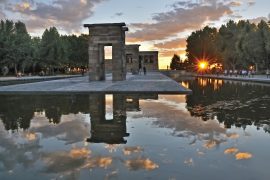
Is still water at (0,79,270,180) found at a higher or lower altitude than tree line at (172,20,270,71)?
lower

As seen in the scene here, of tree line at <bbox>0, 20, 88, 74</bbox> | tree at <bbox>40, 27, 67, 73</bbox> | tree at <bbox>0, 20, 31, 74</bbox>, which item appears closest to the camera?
tree at <bbox>0, 20, 31, 74</bbox>

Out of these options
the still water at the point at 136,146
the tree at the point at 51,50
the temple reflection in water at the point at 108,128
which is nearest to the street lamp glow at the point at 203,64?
the tree at the point at 51,50

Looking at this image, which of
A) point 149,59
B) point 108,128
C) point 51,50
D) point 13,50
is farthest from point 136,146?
point 149,59

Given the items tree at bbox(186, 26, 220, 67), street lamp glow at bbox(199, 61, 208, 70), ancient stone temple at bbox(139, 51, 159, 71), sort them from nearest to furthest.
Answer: tree at bbox(186, 26, 220, 67) < street lamp glow at bbox(199, 61, 208, 70) < ancient stone temple at bbox(139, 51, 159, 71)

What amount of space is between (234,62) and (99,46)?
46.8 meters

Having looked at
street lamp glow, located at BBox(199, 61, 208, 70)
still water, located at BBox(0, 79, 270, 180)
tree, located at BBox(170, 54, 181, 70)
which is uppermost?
tree, located at BBox(170, 54, 181, 70)

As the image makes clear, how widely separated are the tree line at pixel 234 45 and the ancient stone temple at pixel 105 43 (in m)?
31.7

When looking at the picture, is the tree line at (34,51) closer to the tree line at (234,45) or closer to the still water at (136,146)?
the tree line at (234,45)

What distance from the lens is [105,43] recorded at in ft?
122

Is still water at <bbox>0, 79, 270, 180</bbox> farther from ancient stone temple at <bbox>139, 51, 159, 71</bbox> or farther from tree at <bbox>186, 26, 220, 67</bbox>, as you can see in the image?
ancient stone temple at <bbox>139, 51, 159, 71</bbox>

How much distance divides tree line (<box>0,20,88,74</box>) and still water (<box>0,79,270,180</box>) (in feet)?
188

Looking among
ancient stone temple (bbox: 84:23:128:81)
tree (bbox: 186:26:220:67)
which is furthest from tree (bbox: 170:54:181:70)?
ancient stone temple (bbox: 84:23:128:81)

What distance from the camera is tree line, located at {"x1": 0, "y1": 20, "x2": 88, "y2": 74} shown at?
211ft

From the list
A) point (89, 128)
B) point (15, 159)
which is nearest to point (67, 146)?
point (15, 159)
